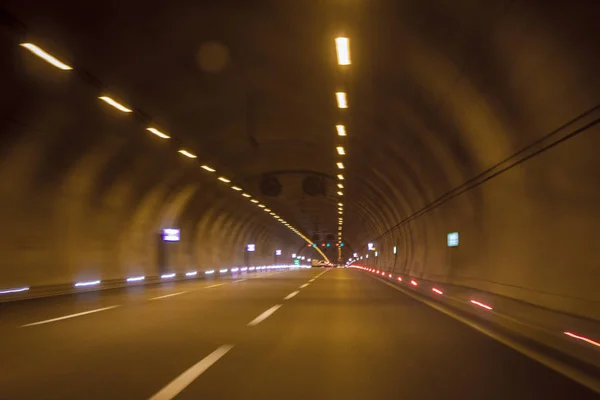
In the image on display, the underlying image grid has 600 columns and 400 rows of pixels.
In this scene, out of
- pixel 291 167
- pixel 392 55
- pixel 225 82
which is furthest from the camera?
pixel 291 167

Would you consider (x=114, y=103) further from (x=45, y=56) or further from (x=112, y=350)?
(x=112, y=350)

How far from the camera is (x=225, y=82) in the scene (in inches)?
695

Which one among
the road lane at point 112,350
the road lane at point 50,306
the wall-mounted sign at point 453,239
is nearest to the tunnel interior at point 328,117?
the wall-mounted sign at point 453,239

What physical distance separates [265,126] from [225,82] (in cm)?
652

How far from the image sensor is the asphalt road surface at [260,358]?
299 inches

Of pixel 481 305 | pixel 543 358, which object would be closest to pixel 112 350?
pixel 543 358

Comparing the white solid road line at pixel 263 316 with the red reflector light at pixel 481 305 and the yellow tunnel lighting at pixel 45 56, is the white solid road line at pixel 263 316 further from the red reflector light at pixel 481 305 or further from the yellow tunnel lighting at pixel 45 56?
the yellow tunnel lighting at pixel 45 56

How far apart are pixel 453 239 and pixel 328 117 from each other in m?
6.88

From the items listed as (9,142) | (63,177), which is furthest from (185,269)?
(9,142)

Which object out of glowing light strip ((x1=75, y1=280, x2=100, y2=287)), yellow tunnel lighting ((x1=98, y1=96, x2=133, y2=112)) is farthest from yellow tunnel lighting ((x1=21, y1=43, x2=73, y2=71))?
glowing light strip ((x1=75, y1=280, x2=100, y2=287))

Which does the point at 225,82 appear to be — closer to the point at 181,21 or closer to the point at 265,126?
the point at 181,21

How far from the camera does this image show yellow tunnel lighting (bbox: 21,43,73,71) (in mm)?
13555

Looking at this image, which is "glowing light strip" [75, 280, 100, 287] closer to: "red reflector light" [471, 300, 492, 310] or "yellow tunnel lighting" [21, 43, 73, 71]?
"yellow tunnel lighting" [21, 43, 73, 71]

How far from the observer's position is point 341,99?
19516 millimetres
